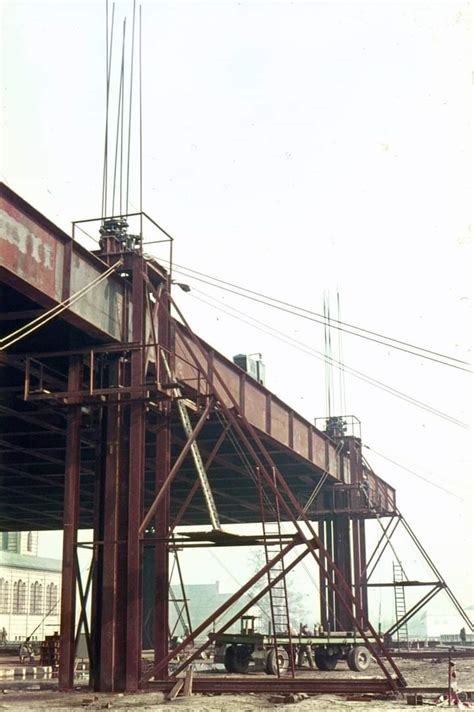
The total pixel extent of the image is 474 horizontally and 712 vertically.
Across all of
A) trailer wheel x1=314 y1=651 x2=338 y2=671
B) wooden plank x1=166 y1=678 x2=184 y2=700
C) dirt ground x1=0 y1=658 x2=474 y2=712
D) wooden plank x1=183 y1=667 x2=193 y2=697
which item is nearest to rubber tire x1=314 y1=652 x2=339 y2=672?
trailer wheel x1=314 y1=651 x2=338 y2=671

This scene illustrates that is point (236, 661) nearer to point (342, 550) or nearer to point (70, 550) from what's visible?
point (70, 550)

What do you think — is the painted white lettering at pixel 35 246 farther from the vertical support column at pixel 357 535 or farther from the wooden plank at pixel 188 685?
the vertical support column at pixel 357 535

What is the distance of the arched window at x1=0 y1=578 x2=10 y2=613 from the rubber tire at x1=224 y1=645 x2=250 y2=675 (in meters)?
57.1

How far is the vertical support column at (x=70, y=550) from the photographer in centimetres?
1705

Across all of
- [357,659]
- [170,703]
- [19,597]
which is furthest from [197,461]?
[19,597]

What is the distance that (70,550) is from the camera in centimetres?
1741

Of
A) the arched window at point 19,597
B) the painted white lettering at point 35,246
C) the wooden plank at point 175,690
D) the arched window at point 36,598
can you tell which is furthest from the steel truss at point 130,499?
the arched window at point 36,598

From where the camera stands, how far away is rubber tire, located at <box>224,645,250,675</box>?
24219 millimetres

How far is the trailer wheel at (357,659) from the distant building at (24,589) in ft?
169

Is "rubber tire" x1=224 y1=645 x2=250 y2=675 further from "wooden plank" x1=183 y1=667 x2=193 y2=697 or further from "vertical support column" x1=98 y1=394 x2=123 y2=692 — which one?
"wooden plank" x1=183 y1=667 x2=193 y2=697

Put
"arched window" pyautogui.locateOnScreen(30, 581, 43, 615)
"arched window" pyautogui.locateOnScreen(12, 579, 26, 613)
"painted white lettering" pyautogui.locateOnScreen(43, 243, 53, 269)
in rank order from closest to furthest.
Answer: "painted white lettering" pyautogui.locateOnScreen(43, 243, 53, 269), "arched window" pyautogui.locateOnScreen(12, 579, 26, 613), "arched window" pyautogui.locateOnScreen(30, 581, 43, 615)

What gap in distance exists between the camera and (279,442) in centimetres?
2838

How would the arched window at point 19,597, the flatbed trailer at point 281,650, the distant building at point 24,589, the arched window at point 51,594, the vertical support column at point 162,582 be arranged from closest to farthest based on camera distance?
the vertical support column at point 162,582 → the flatbed trailer at point 281,650 → the distant building at point 24,589 → the arched window at point 19,597 → the arched window at point 51,594

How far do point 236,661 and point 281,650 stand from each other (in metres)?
1.59
